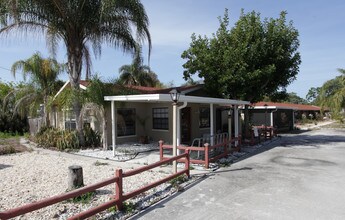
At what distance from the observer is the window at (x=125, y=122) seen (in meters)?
14.9

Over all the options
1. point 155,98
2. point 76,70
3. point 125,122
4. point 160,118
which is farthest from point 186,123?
point 155,98

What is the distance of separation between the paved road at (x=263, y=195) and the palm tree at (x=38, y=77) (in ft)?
42.5

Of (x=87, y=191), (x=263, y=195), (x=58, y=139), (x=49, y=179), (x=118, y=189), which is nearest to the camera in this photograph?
(x=87, y=191)

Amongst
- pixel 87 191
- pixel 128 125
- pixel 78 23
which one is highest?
pixel 78 23

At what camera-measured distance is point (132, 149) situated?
13.3 meters

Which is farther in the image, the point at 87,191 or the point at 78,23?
the point at 78,23

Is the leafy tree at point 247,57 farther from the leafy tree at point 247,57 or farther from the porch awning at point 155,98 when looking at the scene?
the porch awning at point 155,98

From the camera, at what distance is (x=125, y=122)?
49.9ft

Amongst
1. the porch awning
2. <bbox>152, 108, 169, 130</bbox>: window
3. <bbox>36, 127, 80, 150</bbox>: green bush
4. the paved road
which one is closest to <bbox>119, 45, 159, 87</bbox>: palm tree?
<bbox>152, 108, 169, 130</bbox>: window

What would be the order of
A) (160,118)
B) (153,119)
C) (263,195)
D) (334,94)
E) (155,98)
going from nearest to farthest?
(263,195)
(155,98)
(160,118)
(153,119)
(334,94)

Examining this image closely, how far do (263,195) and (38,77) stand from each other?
50.6 feet

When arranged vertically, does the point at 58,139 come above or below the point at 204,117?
below

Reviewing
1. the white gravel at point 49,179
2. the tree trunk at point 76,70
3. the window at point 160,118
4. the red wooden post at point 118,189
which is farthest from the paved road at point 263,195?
the tree trunk at point 76,70

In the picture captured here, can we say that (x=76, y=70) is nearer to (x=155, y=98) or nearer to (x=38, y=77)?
(x=38, y=77)
